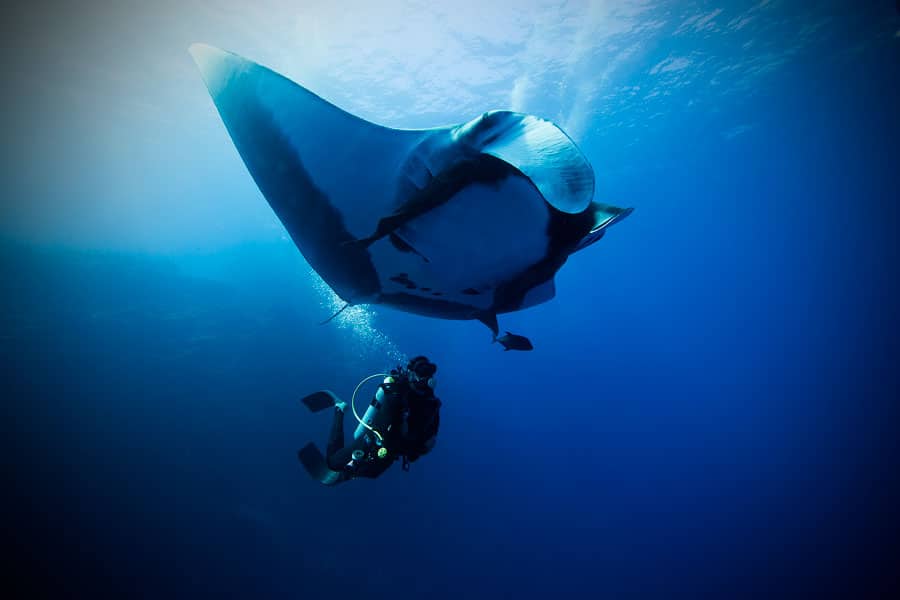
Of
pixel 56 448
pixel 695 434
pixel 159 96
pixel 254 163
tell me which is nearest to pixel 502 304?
pixel 254 163

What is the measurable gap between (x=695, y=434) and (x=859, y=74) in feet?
98.3

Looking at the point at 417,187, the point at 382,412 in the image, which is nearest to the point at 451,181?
the point at 417,187

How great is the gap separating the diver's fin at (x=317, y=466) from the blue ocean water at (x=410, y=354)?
30.0ft

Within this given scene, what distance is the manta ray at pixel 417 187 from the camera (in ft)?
5.02

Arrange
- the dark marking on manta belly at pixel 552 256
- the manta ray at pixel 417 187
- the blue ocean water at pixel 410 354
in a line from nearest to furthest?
the manta ray at pixel 417 187 → the dark marking on manta belly at pixel 552 256 → the blue ocean water at pixel 410 354

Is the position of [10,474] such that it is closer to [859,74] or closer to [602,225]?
[602,225]

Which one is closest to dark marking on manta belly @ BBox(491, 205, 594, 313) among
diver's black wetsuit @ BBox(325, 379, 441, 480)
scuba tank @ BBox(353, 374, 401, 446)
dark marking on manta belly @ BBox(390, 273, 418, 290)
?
dark marking on manta belly @ BBox(390, 273, 418, 290)

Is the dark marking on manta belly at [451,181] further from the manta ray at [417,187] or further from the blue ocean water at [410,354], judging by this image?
the blue ocean water at [410,354]

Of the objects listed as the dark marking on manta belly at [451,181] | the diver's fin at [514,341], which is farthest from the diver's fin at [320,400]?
the dark marking on manta belly at [451,181]

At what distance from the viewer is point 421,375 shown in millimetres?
3031

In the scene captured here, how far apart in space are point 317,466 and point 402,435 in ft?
4.85

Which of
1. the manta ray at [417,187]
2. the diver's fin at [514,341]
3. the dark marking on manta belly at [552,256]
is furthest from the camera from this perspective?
the diver's fin at [514,341]

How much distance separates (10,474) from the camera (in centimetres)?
1094

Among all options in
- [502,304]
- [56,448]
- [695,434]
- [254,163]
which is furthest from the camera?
[695,434]
